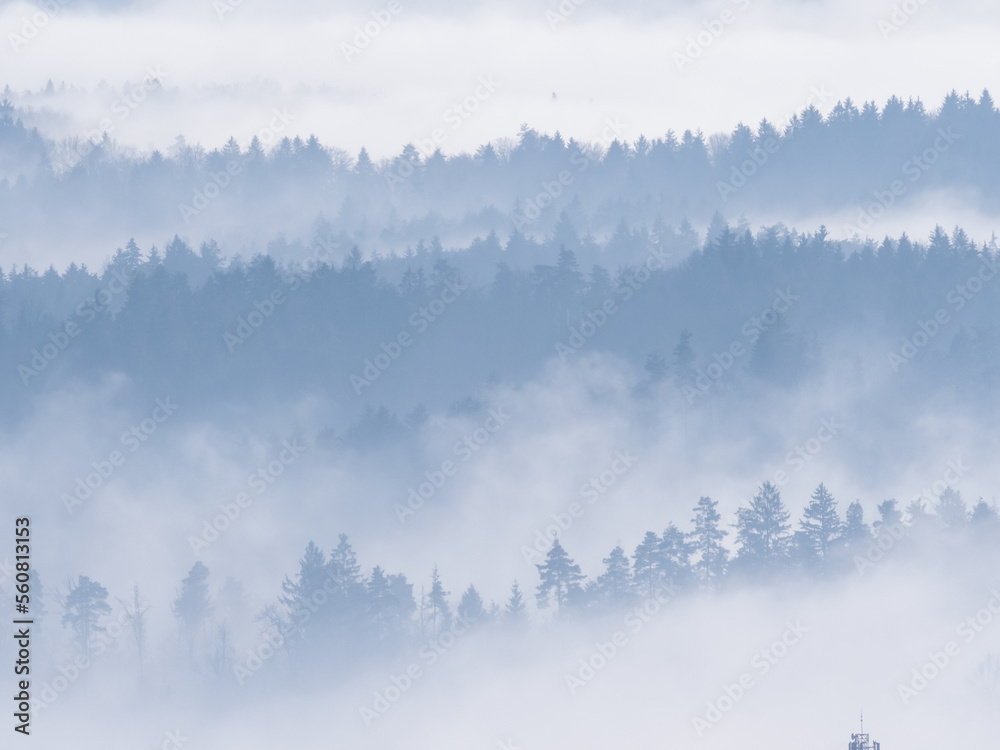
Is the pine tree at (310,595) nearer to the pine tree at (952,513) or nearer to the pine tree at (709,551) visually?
the pine tree at (709,551)

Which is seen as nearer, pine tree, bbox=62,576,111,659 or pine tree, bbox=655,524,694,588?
pine tree, bbox=655,524,694,588

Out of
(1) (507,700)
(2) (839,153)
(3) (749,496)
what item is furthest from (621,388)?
(2) (839,153)

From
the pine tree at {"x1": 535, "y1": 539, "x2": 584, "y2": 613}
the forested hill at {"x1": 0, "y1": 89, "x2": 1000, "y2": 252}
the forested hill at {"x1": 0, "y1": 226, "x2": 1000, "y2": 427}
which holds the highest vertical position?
the forested hill at {"x1": 0, "y1": 89, "x2": 1000, "y2": 252}

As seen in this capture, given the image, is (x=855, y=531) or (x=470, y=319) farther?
(x=470, y=319)

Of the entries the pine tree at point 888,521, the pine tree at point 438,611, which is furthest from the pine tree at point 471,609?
the pine tree at point 888,521

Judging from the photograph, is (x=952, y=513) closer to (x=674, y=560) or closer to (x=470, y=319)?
(x=674, y=560)

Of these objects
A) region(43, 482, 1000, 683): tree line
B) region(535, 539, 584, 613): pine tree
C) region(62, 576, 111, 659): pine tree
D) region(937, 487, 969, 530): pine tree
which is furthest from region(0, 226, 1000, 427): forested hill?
region(62, 576, 111, 659): pine tree

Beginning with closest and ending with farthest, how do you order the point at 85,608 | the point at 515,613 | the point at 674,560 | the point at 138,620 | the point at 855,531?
1. the point at 855,531
2. the point at 674,560
3. the point at 515,613
4. the point at 85,608
5. the point at 138,620

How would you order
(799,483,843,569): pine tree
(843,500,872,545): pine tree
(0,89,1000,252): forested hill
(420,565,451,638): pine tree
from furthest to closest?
(0,89,1000,252): forested hill, (420,565,451,638): pine tree, (843,500,872,545): pine tree, (799,483,843,569): pine tree

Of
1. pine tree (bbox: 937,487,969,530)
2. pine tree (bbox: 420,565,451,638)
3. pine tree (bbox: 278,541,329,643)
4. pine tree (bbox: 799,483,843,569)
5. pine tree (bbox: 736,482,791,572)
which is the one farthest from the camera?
pine tree (bbox: 420,565,451,638)

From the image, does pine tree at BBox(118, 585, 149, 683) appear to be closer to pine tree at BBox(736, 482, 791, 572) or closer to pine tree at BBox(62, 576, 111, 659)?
pine tree at BBox(62, 576, 111, 659)

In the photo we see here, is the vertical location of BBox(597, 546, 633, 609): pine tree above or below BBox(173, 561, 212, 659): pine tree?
below

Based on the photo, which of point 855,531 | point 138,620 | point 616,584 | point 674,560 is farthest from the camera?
point 138,620

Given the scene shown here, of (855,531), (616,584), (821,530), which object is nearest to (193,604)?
(616,584)
